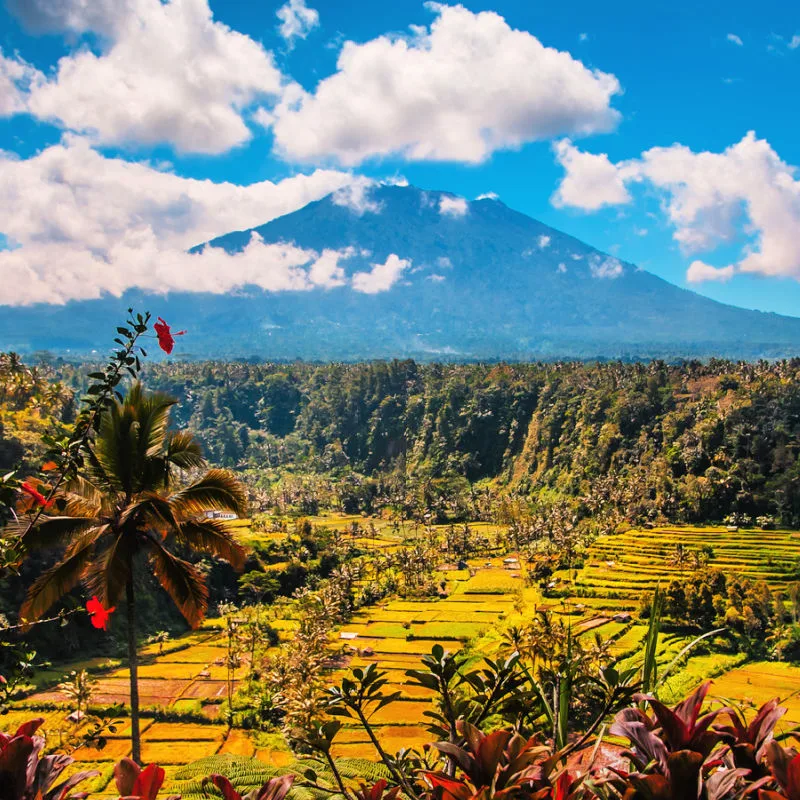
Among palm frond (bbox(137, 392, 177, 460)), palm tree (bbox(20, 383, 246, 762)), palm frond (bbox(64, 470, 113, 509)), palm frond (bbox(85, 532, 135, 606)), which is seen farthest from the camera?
palm frond (bbox(137, 392, 177, 460))

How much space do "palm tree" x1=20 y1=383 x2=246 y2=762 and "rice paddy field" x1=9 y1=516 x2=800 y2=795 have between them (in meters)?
15.8

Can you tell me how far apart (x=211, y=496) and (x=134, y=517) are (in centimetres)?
109

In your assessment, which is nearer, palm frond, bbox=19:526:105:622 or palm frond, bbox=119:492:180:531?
palm frond, bbox=19:526:105:622

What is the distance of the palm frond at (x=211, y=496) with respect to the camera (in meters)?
9.48

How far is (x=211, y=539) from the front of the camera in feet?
31.2

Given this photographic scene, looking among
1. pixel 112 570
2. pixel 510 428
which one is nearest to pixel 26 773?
pixel 112 570

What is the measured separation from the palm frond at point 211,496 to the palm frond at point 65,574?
1.13m

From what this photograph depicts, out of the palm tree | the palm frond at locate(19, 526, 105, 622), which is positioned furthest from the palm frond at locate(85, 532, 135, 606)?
the palm frond at locate(19, 526, 105, 622)

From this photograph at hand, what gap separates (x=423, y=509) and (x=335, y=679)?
53.7 meters

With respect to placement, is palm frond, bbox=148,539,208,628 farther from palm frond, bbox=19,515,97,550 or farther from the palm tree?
palm frond, bbox=19,515,97,550

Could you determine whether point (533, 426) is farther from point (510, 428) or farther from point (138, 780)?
point (138, 780)

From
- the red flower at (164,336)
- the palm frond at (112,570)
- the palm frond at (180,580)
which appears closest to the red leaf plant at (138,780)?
the red flower at (164,336)

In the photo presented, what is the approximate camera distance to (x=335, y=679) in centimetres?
3594

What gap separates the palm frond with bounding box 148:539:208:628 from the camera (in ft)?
30.1
